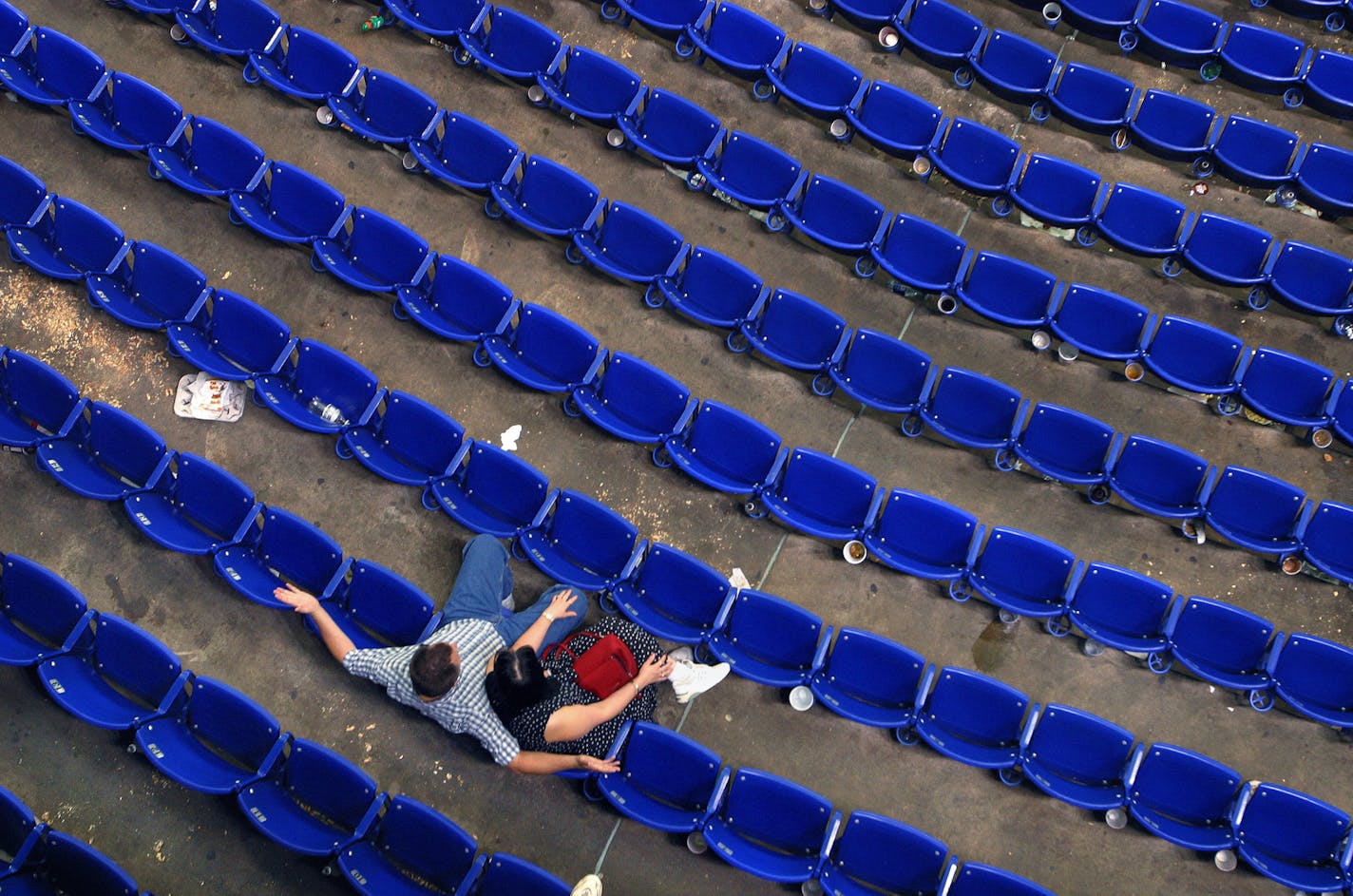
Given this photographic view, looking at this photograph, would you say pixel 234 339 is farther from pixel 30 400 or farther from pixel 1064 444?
pixel 1064 444

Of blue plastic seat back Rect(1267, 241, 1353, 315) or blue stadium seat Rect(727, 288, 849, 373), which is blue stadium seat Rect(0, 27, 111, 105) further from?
blue plastic seat back Rect(1267, 241, 1353, 315)

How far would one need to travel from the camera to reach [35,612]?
4879 millimetres

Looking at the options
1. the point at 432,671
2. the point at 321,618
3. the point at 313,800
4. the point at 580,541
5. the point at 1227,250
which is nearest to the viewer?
the point at 432,671

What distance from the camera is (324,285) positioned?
Result: 18.0 ft

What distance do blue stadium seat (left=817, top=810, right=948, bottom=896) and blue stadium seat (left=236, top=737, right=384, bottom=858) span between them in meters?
2.02

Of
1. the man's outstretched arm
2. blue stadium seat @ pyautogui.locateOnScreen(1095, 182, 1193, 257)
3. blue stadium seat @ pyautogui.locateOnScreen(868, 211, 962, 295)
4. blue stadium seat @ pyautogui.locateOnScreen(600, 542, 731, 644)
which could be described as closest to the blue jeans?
blue stadium seat @ pyautogui.locateOnScreen(600, 542, 731, 644)

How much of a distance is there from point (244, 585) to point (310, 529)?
39 cm

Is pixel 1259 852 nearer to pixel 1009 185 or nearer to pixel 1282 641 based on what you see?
pixel 1282 641

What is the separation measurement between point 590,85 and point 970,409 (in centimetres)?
255

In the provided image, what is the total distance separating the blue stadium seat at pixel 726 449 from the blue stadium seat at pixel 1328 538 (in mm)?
2483

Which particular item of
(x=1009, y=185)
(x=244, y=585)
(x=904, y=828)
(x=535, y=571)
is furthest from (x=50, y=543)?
(x=1009, y=185)

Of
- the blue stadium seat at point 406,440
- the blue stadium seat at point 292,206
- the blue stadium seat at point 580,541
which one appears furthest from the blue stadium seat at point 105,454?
the blue stadium seat at point 580,541

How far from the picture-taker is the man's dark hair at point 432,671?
388cm

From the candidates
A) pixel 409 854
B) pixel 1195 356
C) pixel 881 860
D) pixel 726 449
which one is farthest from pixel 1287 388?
pixel 409 854
